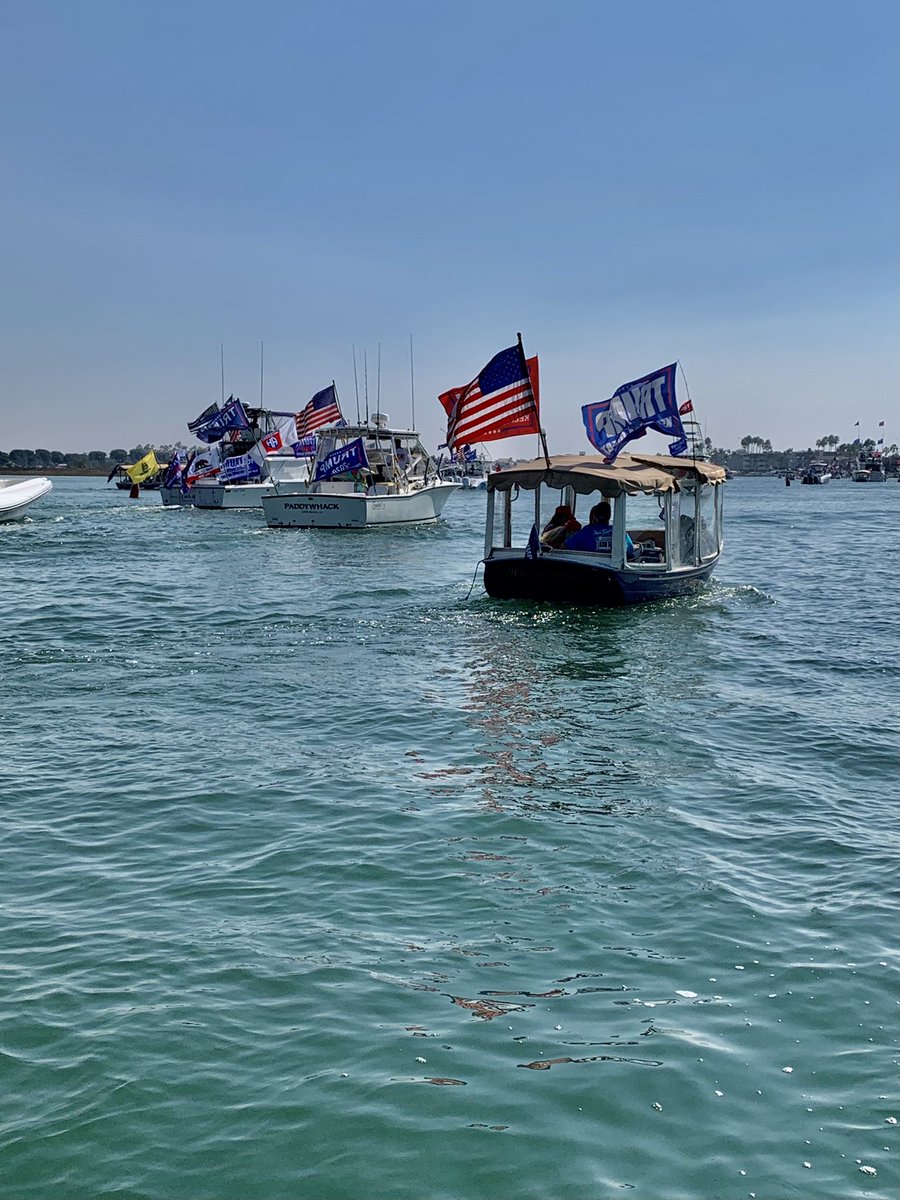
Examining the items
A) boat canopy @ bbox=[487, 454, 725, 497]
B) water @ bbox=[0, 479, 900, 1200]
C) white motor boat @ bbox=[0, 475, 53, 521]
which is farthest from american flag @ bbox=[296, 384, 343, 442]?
water @ bbox=[0, 479, 900, 1200]

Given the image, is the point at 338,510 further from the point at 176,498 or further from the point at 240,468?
the point at 176,498

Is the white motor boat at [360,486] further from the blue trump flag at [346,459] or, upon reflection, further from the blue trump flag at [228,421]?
the blue trump flag at [228,421]

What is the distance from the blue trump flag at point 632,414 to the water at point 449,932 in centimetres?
672

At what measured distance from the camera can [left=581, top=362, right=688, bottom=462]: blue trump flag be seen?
20.2 m

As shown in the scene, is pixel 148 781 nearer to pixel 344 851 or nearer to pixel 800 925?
pixel 344 851

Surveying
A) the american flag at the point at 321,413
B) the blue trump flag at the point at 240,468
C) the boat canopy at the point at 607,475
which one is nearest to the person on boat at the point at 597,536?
the boat canopy at the point at 607,475

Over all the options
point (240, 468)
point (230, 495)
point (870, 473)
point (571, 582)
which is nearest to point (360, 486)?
point (240, 468)

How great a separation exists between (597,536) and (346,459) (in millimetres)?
21831

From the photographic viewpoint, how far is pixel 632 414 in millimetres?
20562

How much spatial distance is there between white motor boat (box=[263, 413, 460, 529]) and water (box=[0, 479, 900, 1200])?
1032 inches

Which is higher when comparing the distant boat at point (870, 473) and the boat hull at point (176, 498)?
the distant boat at point (870, 473)

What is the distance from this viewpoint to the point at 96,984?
19.0ft

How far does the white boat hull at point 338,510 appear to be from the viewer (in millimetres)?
40875

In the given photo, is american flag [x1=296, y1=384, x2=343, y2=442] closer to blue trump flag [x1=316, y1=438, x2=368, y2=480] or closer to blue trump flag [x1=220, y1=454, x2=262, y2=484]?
blue trump flag [x1=316, y1=438, x2=368, y2=480]
